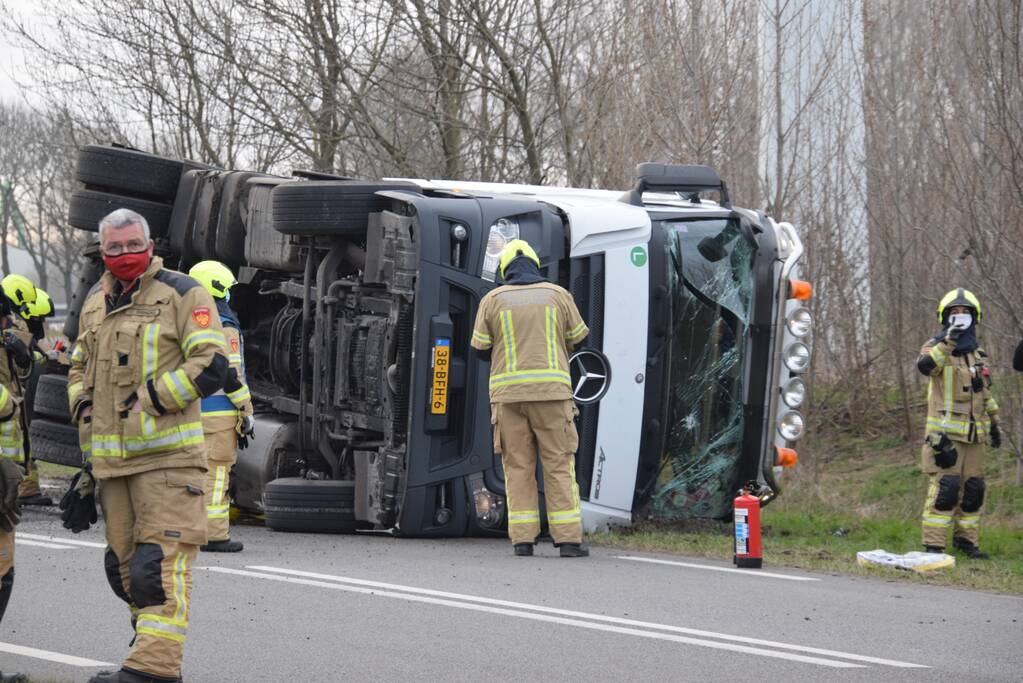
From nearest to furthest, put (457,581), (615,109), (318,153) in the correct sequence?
(457,581), (615,109), (318,153)

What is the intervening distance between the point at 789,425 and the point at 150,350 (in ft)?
19.0

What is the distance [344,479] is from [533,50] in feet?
27.0

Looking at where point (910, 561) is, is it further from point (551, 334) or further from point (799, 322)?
point (551, 334)

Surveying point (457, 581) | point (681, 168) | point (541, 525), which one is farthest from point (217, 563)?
point (681, 168)

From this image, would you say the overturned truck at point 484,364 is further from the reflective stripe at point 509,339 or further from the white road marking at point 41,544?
the white road marking at point 41,544

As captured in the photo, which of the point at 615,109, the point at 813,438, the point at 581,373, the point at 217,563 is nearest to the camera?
the point at 217,563

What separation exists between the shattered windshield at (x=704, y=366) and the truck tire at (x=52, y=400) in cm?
419

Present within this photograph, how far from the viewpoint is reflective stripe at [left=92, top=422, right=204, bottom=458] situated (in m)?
5.35

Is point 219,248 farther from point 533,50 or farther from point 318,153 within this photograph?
point 318,153

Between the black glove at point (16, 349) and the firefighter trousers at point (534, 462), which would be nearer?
the black glove at point (16, 349)

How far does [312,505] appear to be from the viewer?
9906 mm

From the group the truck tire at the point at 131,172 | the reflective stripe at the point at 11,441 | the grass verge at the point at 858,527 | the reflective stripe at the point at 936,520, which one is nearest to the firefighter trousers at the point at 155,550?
the reflective stripe at the point at 11,441

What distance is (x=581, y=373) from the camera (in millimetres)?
9695

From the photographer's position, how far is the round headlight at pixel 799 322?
10242 millimetres
